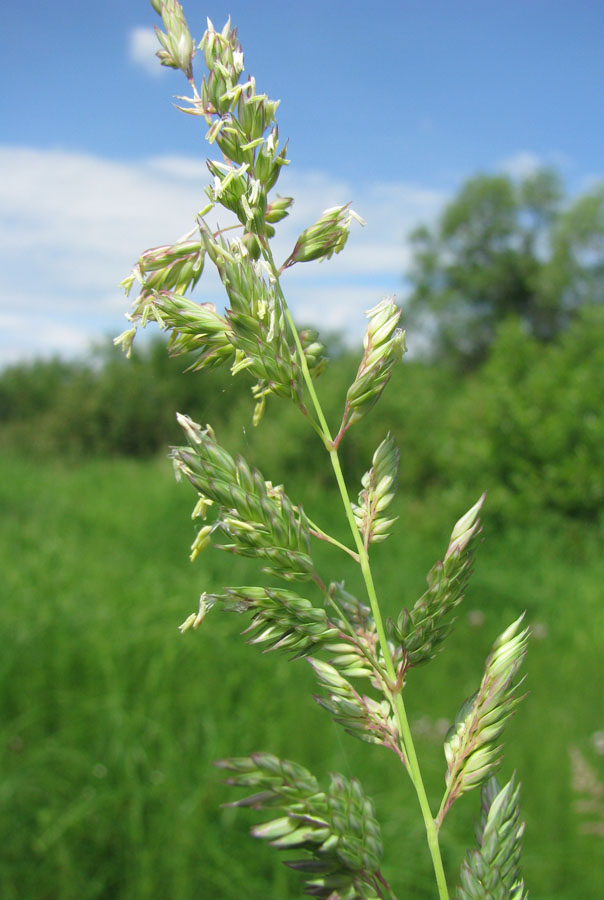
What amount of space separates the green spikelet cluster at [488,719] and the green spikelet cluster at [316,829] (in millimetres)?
81

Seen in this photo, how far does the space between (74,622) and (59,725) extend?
738mm

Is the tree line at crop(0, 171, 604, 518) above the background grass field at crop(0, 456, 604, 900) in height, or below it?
above

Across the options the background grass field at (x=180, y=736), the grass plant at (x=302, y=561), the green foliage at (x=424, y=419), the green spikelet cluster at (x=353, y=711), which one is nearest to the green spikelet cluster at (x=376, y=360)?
the grass plant at (x=302, y=561)

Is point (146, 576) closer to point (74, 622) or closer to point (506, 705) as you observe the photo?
point (74, 622)

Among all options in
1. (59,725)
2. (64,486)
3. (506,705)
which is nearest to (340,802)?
(506,705)

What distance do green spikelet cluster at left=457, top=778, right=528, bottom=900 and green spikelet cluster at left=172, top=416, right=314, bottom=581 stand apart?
241 millimetres

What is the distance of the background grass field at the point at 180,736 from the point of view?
2.80m

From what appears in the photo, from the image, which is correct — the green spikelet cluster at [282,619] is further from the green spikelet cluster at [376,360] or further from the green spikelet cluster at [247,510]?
the green spikelet cluster at [376,360]

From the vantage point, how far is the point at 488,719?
0.59 m

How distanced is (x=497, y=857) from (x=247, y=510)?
0.33m

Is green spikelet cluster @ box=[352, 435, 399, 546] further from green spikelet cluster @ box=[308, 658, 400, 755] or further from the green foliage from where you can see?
the green foliage

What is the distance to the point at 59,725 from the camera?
3396 mm

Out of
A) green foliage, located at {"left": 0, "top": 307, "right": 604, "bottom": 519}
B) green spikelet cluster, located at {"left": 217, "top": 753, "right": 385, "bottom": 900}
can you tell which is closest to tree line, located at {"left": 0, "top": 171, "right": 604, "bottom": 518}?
green foliage, located at {"left": 0, "top": 307, "right": 604, "bottom": 519}

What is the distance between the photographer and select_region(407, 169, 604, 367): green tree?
70.8 feet
